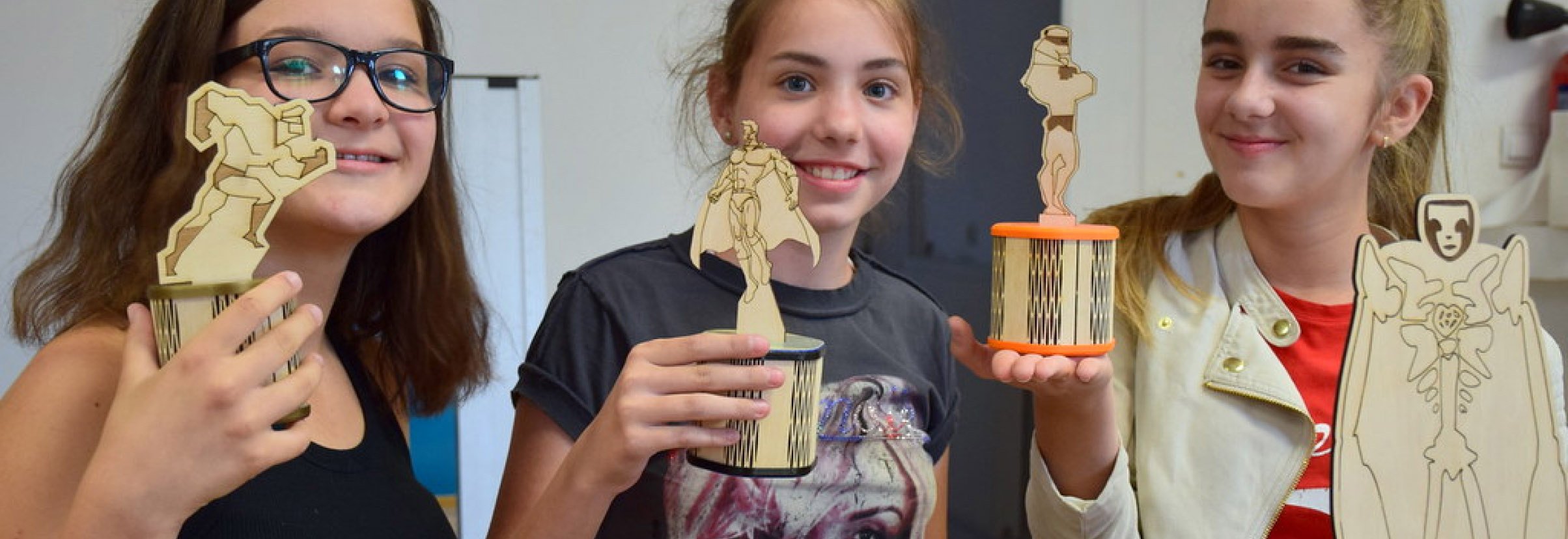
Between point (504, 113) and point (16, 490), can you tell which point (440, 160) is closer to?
point (16, 490)

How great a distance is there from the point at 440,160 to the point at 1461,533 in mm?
1212

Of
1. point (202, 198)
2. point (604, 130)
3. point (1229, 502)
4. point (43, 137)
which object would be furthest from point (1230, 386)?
point (43, 137)

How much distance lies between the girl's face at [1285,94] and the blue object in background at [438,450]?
221cm

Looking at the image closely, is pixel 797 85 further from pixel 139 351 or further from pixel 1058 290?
pixel 139 351

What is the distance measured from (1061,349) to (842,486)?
0.30 metres

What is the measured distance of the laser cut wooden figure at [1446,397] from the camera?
4.04ft

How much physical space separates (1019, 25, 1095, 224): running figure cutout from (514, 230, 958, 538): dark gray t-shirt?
29 cm

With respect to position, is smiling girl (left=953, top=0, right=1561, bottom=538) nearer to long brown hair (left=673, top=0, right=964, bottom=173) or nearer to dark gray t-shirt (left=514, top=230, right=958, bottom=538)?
dark gray t-shirt (left=514, top=230, right=958, bottom=538)

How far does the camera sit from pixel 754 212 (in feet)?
4.27

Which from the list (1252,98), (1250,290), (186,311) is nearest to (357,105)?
(186,311)

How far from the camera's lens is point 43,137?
9.59 ft

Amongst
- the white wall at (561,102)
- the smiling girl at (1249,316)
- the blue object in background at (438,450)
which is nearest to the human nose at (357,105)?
the smiling girl at (1249,316)

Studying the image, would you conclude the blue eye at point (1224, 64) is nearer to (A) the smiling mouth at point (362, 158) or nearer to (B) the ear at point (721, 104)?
(B) the ear at point (721, 104)

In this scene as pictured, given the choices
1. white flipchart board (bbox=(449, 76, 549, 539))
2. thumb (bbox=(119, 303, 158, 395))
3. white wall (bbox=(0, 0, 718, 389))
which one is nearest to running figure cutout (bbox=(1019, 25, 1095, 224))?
thumb (bbox=(119, 303, 158, 395))
